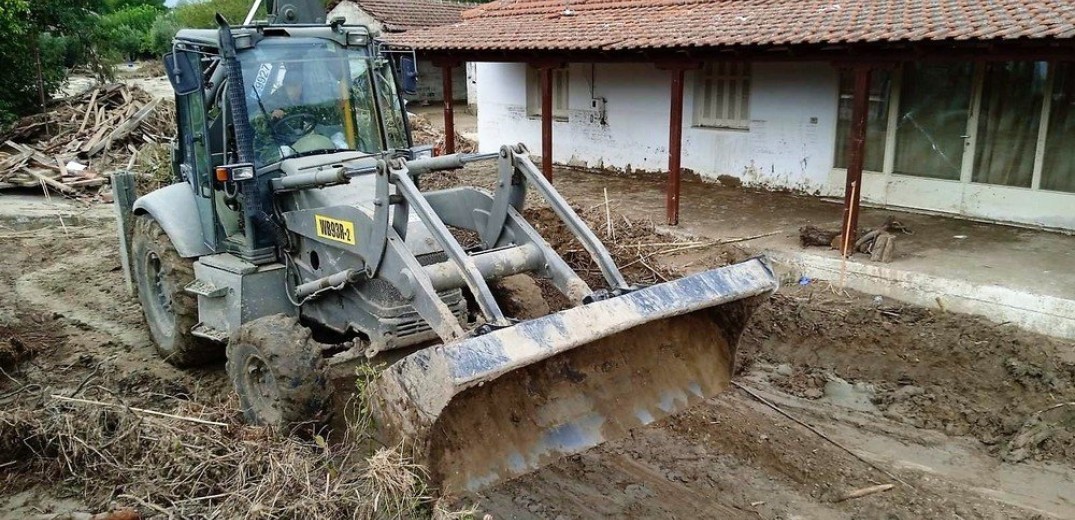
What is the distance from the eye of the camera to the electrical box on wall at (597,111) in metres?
15.7

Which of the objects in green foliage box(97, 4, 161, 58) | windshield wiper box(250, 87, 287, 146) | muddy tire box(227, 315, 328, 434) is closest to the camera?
muddy tire box(227, 315, 328, 434)

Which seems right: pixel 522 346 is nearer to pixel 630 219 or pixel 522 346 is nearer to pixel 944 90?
pixel 630 219

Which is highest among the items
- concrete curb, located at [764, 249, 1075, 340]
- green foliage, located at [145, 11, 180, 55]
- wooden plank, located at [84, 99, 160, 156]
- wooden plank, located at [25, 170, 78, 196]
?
green foliage, located at [145, 11, 180, 55]

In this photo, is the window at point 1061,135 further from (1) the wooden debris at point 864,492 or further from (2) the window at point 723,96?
(1) the wooden debris at point 864,492

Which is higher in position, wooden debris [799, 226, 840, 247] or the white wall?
the white wall

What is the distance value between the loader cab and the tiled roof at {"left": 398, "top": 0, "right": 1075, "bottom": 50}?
197 inches

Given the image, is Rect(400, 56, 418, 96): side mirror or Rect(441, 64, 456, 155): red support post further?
Rect(441, 64, 456, 155): red support post

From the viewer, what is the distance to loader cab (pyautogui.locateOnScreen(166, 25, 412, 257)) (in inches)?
220

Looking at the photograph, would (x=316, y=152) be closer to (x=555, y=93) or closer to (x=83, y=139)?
(x=555, y=93)

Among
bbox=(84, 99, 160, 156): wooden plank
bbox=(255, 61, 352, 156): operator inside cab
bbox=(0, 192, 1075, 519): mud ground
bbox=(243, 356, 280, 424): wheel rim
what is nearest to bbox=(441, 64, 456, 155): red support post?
bbox=(0, 192, 1075, 519): mud ground

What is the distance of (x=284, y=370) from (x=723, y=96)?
10.7 metres

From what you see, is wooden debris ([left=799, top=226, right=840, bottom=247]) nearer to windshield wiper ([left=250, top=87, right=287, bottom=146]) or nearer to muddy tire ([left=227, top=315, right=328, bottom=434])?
windshield wiper ([left=250, top=87, right=287, bottom=146])

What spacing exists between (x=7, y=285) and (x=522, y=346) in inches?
320

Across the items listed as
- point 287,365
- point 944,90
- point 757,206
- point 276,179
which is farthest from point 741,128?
point 287,365
